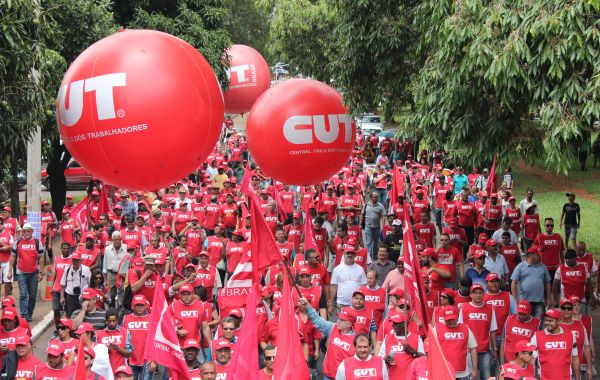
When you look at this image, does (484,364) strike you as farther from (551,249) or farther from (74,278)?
(74,278)

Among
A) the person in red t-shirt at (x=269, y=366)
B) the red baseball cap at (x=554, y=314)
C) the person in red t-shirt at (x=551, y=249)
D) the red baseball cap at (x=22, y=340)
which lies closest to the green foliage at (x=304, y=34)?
the person in red t-shirt at (x=551, y=249)

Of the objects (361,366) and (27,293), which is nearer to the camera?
(361,366)

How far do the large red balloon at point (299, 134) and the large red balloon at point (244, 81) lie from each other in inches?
484

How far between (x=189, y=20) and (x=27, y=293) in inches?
368

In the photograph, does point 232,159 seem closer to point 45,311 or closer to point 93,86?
point 45,311

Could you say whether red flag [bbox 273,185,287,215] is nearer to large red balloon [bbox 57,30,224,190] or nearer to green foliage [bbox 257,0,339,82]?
large red balloon [bbox 57,30,224,190]

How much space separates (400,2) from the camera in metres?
15.5

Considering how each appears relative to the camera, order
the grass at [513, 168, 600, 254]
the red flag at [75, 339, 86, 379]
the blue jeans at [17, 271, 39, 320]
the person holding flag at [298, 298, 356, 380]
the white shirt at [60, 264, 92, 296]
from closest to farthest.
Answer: the red flag at [75, 339, 86, 379]
the person holding flag at [298, 298, 356, 380]
the white shirt at [60, 264, 92, 296]
the blue jeans at [17, 271, 39, 320]
the grass at [513, 168, 600, 254]

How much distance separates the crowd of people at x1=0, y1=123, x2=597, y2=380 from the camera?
10492 mm

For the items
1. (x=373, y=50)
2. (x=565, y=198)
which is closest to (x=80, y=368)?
(x=373, y=50)

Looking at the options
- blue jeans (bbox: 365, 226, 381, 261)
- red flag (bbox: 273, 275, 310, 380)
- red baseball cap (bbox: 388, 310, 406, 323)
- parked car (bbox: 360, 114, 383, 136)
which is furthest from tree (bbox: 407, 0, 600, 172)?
parked car (bbox: 360, 114, 383, 136)

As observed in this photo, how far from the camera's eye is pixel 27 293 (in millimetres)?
15938

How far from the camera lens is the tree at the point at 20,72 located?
11.1 meters

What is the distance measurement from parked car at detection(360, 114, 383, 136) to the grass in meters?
8.06
